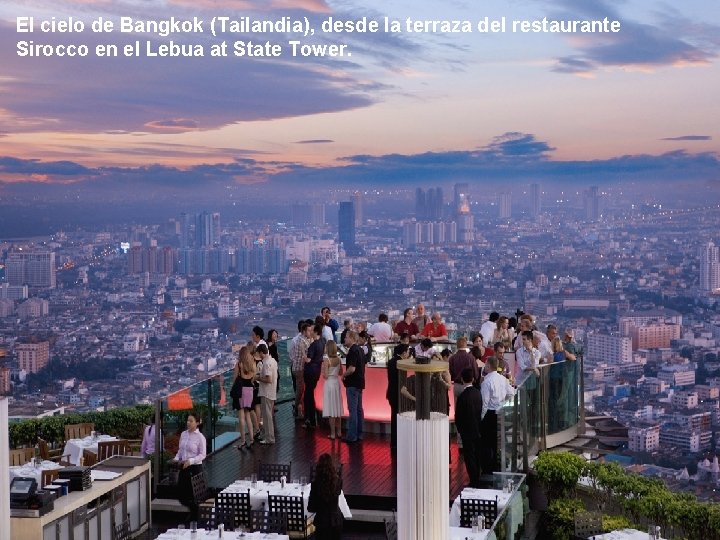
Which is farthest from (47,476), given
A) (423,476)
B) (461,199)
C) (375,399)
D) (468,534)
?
(461,199)

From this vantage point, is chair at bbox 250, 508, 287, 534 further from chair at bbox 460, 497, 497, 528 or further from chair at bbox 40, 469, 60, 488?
chair at bbox 40, 469, 60, 488

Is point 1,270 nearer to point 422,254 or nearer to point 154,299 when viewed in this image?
point 154,299

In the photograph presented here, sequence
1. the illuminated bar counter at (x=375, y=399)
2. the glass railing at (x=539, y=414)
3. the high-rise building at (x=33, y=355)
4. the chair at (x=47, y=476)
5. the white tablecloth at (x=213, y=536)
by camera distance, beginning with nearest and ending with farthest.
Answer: the white tablecloth at (x=213, y=536)
the chair at (x=47, y=476)
the glass railing at (x=539, y=414)
the illuminated bar counter at (x=375, y=399)
the high-rise building at (x=33, y=355)

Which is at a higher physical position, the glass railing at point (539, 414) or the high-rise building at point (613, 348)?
the glass railing at point (539, 414)

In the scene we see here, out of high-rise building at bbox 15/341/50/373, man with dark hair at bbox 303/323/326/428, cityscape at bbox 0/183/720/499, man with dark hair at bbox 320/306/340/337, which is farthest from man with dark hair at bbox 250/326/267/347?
high-rise building at bbox 15/341/50/373

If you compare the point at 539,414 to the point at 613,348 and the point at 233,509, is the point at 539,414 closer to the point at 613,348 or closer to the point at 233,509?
the point at 233,509

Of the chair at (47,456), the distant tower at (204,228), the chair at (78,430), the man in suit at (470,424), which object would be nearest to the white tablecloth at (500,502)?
the man in suit at (470,424)

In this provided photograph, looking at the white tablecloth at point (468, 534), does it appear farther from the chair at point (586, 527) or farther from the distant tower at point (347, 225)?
the distant tower at point (347, 225)
